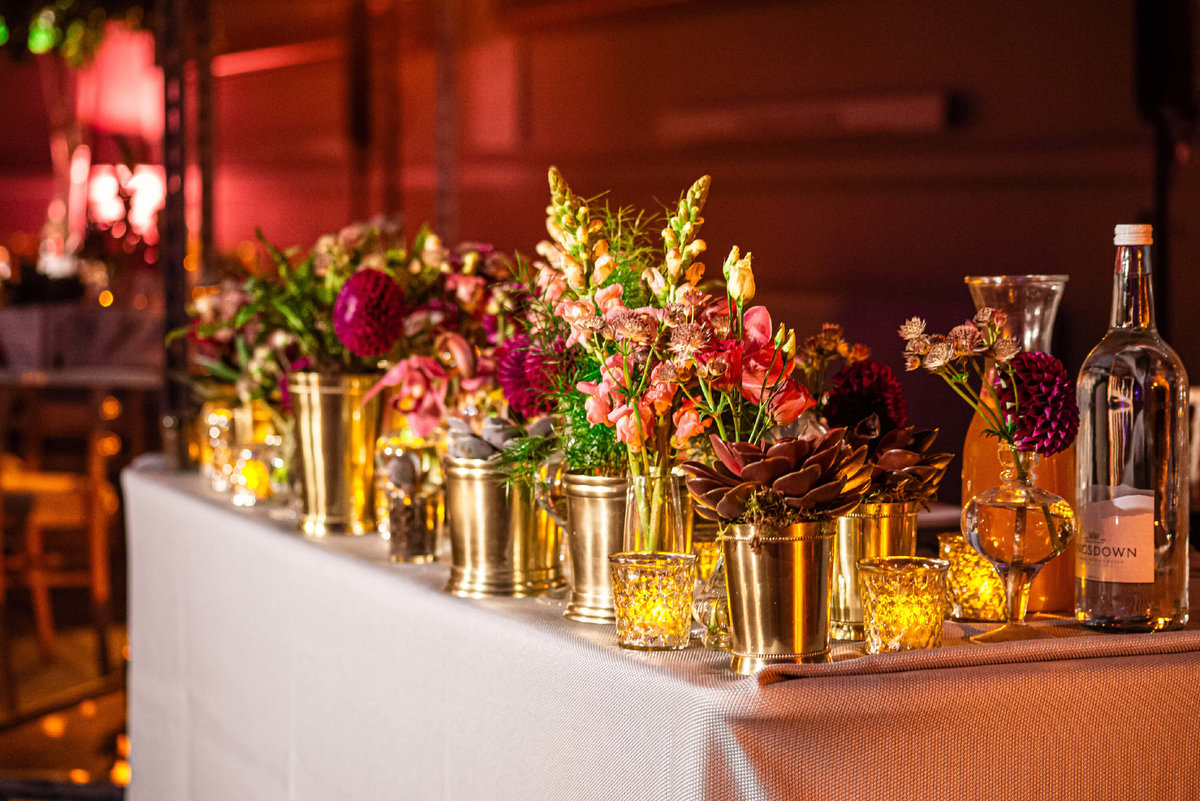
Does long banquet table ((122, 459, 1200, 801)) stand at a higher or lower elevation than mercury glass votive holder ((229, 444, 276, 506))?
lower

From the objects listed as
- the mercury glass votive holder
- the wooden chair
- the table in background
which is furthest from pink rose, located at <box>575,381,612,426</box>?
the table in background

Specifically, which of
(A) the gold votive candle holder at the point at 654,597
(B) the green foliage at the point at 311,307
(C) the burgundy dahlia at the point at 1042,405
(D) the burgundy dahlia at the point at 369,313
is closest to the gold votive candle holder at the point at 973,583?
(C) the burgundy dahlia at the point at 1042,405

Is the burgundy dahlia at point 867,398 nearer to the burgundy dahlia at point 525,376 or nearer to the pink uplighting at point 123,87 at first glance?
the burgundy dahlia at point 525,376

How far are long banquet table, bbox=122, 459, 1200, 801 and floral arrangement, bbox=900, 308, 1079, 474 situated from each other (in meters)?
0.15

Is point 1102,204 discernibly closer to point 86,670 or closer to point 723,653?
point 723,653

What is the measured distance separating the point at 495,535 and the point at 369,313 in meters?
0.36

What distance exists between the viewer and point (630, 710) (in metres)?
0.91

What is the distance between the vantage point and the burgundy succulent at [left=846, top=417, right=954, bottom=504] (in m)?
0.97

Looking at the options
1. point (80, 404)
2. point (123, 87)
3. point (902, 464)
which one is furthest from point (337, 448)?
point (123, 87)

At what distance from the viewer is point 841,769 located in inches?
33.8

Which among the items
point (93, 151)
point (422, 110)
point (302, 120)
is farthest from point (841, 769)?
point (93, 151)

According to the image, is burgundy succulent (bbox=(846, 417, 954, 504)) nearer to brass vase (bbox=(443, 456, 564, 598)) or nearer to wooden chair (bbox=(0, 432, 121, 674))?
brass vase (bbox=(443, 456, 564, 598))

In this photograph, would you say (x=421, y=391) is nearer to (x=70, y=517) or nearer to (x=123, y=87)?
(x=70, y=517)

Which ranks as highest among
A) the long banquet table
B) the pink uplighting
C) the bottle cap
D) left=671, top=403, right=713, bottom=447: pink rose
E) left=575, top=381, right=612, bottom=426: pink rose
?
the pink uplighting
